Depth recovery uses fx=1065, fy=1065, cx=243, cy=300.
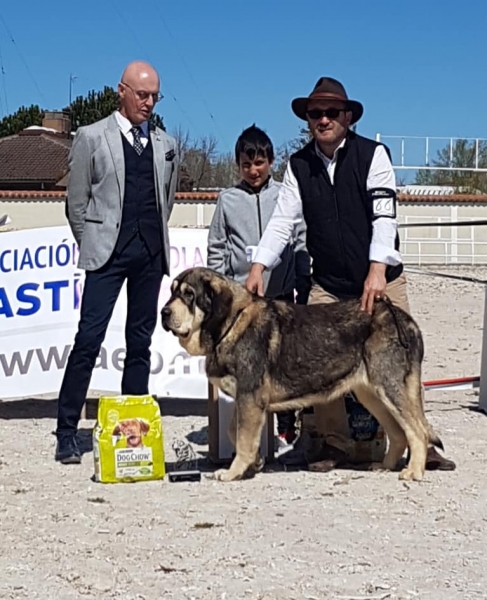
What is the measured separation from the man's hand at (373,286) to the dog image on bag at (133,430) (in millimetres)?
1475

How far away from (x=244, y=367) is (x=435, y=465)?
1.41m

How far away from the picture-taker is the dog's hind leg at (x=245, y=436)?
20.4 ft

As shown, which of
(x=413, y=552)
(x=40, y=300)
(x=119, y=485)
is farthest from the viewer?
(x=40, y=300)

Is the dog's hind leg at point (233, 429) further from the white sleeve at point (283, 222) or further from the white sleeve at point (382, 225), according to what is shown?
the white sleeve at point (382, 225)

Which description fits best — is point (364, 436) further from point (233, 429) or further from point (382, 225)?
point (382, 225)

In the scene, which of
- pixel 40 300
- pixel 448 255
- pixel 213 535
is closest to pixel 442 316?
pixel 40 300

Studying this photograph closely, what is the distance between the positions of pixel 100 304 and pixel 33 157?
5037 cm

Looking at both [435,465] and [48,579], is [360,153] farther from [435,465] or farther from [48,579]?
[48,579]

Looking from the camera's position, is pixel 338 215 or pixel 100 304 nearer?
pixel 338 215

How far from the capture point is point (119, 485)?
20.3 feet

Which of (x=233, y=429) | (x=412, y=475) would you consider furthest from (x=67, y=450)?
(x=412, y=475)

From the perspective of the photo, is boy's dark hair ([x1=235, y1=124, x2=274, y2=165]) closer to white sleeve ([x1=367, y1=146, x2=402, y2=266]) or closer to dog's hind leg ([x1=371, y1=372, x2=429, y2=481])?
white sleeve ([x1=367, y1=146, x2=402, y2=266])

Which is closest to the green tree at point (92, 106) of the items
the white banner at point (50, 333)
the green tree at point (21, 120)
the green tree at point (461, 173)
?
the green tree at point (21, 120)

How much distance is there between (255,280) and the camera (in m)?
6.52
